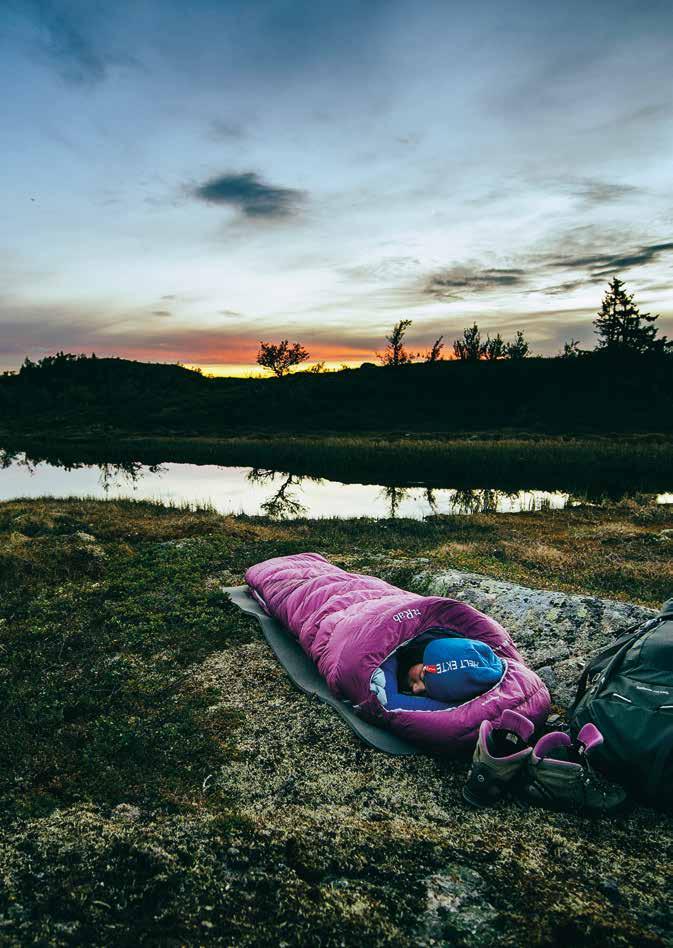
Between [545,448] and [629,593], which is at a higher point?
[545,448]

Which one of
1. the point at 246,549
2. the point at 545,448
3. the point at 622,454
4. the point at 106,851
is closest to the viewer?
the point at 106,851

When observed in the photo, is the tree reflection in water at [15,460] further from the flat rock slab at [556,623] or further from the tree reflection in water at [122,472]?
the flat rock slab at [556,623]

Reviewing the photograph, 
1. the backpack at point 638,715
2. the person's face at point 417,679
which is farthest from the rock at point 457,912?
the person's face at point 417,679

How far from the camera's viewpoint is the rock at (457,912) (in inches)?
104

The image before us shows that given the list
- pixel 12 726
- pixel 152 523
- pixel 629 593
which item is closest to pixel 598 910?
pixel 12 726

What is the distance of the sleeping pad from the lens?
167 inches

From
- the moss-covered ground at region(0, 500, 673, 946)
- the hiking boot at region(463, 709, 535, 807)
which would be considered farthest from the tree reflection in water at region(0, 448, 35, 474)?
the hiking boot at region(463, 709, 535, 807)

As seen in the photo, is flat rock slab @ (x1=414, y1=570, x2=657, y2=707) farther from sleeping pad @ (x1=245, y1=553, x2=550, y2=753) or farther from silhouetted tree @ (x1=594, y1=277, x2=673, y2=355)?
silhouetted tree @ (x1=594, y1=277, x2=673, y2=355)

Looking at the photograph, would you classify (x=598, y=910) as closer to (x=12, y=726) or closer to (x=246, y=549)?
(x=12, y=726)

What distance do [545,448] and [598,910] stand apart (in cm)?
3466

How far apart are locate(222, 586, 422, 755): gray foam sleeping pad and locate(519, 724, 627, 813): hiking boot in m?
0.96

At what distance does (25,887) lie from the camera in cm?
290

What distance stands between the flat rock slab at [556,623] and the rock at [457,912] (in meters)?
2.46

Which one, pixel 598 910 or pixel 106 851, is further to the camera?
pixel 106 851
